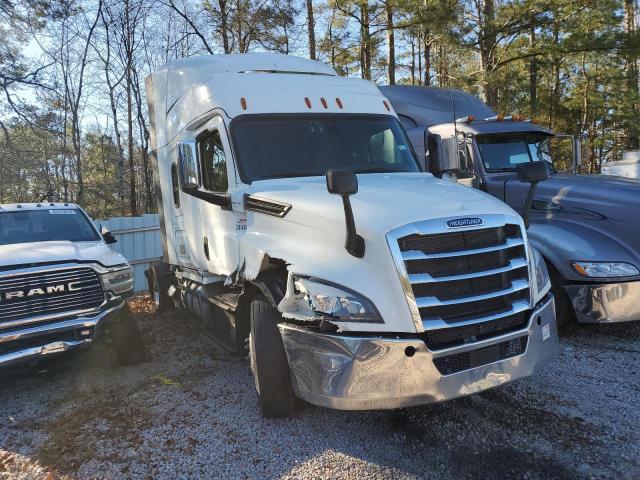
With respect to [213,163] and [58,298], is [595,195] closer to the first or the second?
[213,163]

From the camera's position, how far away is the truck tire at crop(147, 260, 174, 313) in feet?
25.8

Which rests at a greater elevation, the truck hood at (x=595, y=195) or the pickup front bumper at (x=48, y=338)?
the truck hood at (x=595, y=195)

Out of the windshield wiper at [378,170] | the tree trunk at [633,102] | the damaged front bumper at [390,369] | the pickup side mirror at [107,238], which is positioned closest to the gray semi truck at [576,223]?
the windshield wiper at [378,170]

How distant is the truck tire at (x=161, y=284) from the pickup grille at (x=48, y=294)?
2.71 m

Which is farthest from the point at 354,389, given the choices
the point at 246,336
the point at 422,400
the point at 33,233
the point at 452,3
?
the point at 452,3

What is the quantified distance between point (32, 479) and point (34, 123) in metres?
15.2

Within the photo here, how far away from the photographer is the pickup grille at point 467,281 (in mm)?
3090

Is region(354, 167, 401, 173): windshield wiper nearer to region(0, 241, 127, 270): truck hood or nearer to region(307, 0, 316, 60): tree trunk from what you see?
region(0, 241, 127, 270): truck hood

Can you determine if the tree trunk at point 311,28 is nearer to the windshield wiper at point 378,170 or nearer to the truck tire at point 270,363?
the windshield wiper at point 378,170

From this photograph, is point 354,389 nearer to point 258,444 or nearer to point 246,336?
point 258,444

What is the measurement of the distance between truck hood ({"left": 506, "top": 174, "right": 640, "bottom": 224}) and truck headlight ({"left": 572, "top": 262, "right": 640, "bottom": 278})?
0.53 m

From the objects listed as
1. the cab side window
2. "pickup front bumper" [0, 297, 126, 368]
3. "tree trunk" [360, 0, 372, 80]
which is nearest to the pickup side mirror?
"pickup front bumper" [0, 297, 126, 368]

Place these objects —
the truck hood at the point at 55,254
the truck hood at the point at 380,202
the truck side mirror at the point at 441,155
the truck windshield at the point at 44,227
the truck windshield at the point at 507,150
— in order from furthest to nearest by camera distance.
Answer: the truck windshield at the point at 507,150
the truck windshield at the point at 44,227
the truck side mirror at the point at 441,155
the truck hood at the point at 55,254
the truck hood at the point at 380,202

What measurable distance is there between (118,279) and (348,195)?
10.8 ft
